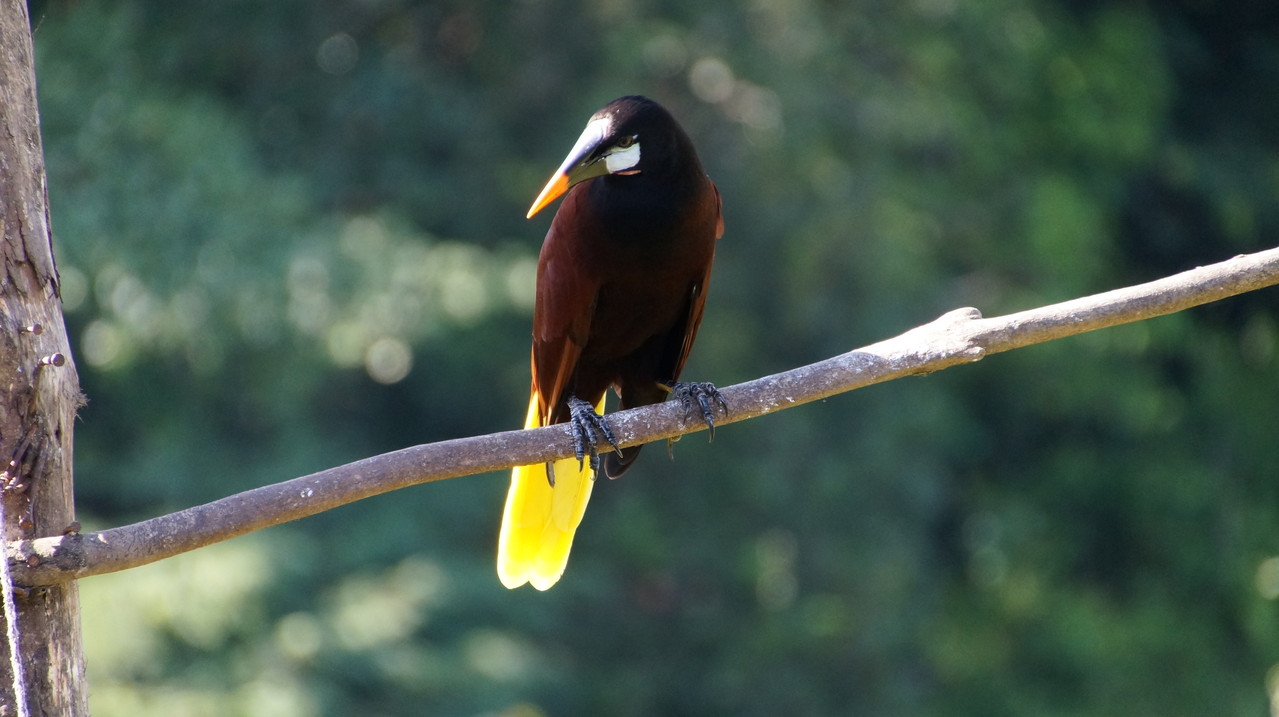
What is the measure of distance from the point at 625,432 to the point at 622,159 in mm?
706

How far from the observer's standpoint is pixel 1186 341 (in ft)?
31.4

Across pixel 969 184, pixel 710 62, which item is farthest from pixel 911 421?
pixel 710 62

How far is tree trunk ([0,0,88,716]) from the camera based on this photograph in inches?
76.4

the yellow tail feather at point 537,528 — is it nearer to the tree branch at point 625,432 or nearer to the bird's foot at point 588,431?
the bird's foot at point 588,431

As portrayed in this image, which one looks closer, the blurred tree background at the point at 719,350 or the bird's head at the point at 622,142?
the bird's head at the point at 622,142

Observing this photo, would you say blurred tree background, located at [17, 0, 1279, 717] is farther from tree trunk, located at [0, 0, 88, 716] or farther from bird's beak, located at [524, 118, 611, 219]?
tree trunk, located at [0, 0, 88, 716]

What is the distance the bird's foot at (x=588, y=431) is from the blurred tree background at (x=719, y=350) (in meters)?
3.55

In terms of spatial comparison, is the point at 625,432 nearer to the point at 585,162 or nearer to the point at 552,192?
the point at 552,192

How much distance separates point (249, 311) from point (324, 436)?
3.83 ft

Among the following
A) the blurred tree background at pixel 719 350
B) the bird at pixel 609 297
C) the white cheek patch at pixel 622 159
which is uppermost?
the blurred tree background at pixel 719 350

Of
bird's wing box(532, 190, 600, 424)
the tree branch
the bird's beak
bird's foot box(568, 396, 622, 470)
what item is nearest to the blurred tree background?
bird's wing box(532, 190, 600, 424)

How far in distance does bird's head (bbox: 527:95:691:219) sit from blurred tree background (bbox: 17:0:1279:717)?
3.81 m

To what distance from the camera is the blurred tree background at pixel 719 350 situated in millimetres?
6633

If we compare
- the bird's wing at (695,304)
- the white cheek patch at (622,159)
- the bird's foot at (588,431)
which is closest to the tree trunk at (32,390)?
the bird's foot at (588,431)
